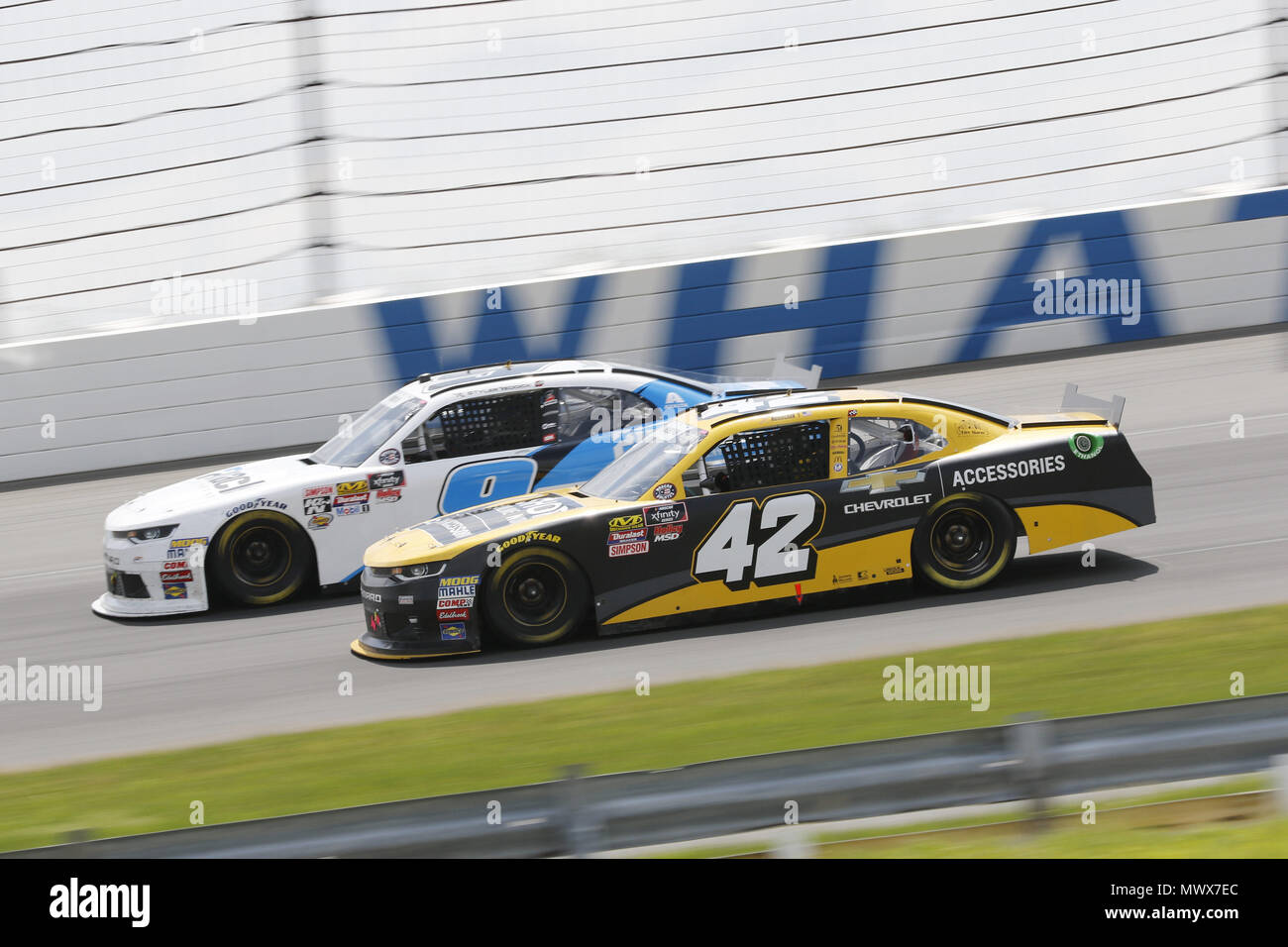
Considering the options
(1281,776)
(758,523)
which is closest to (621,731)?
(758,523)

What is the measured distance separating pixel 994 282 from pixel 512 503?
8734 mm

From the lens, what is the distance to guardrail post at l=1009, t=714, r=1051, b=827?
4.91 metres

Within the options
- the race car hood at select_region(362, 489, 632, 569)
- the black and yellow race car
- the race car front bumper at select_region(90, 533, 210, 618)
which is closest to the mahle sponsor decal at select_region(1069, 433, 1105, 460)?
the black and yellow race car

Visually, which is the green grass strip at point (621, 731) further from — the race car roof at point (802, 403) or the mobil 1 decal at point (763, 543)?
the race car roof at point (802, 403)

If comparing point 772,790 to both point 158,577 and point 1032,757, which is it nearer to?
point 1032,757

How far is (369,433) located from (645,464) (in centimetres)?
236

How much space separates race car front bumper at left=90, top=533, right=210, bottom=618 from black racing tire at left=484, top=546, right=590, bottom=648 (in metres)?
2.35

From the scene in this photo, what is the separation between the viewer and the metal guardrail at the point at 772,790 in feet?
15.3

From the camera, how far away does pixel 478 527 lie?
820 centimetres
